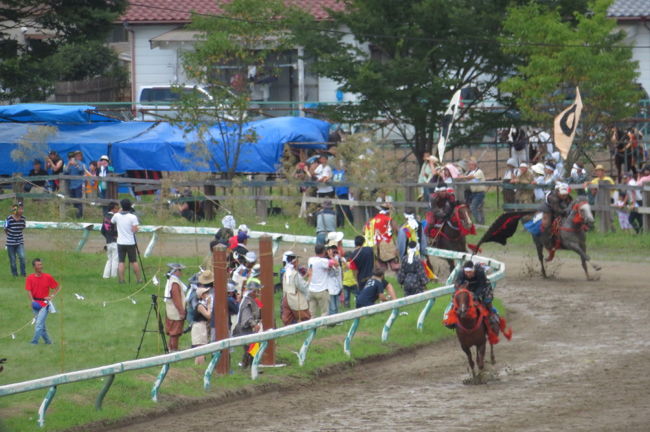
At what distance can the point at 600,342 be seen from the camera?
1950 centimetres

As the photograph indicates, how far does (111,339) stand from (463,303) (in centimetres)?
664

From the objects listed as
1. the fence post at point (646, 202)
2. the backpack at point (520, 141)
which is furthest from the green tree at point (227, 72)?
the fence post at point (646, 202)

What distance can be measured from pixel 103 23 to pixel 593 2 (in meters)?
12.8

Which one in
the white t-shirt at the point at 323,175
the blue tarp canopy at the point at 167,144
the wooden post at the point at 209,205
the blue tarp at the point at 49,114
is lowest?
the wooden post at the point at 209,205

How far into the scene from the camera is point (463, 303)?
16484mm

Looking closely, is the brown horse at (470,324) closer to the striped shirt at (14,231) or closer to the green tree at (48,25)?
the striped shirt at (14,231)

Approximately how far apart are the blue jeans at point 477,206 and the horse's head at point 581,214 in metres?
6.60

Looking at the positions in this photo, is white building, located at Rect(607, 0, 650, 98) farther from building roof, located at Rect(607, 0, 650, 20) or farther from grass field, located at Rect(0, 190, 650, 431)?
grass field, located at Rect(0, 190, 650, 431)

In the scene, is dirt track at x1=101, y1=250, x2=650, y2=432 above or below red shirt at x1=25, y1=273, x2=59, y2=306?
below

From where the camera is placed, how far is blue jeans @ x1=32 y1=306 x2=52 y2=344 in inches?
787

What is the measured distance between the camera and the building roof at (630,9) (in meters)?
45.7

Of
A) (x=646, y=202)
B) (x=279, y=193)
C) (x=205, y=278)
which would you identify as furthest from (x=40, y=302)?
(x=646, y=202)

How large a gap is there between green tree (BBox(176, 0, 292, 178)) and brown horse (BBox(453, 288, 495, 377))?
18.0 m

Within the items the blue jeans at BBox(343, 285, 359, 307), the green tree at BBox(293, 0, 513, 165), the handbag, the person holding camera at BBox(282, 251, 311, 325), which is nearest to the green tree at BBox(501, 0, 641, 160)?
the green tree at BBox(293, 0, 513, 165)
